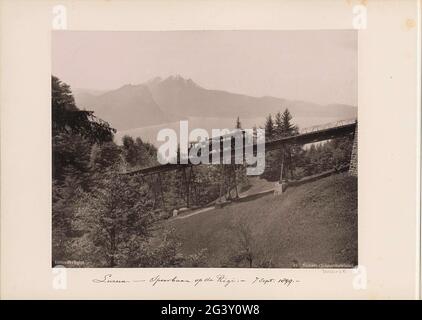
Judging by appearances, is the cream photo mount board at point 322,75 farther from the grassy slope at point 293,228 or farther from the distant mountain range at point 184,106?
the distant mountain range at point 184,106

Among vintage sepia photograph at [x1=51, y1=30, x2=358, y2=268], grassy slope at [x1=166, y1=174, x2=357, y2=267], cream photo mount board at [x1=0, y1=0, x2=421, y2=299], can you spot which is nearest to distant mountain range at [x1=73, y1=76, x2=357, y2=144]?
vintage sepia photograph at [x1=51, y1=30, x2=358, y2=268]

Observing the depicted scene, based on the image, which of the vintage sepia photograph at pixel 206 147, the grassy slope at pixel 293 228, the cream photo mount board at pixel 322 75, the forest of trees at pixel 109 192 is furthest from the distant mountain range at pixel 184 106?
the grassy slope at pixel 293 228

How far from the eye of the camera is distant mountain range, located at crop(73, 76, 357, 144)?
125 inches

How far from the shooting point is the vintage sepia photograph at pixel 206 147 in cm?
319

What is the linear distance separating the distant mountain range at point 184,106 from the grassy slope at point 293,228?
470 millimetres

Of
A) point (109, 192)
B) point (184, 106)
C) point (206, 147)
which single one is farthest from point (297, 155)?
point (109, 192)

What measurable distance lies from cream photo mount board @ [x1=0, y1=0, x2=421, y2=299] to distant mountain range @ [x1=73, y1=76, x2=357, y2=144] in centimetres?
28

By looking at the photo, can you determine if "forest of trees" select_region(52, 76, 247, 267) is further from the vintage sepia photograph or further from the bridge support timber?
the bridge support timber

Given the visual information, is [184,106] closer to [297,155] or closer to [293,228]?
[297,155]

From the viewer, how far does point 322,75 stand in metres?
3.21

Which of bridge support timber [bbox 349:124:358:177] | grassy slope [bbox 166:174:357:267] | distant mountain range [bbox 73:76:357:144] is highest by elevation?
distant mountain range [bbox 73:76:357:144]

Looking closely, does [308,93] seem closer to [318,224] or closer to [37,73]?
[318,224]

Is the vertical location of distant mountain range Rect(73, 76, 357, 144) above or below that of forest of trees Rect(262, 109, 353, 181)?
above

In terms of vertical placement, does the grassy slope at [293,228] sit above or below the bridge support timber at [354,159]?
below
